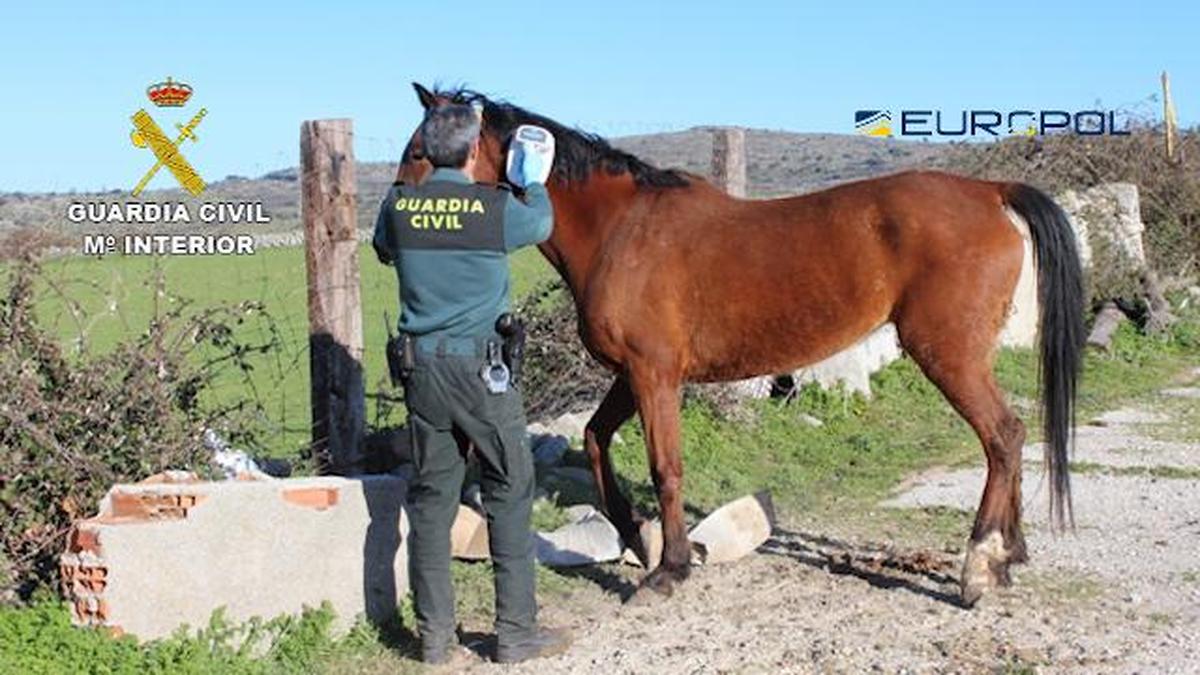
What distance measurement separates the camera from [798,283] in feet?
21.4

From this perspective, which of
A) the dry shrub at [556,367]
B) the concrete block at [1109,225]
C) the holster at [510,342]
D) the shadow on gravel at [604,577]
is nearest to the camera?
the holster at [510,342]

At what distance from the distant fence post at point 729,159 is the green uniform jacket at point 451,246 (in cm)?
543

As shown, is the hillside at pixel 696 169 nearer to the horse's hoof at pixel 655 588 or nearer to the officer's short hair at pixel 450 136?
the officer's short hair at pixel 450 136

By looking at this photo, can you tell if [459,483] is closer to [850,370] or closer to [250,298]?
[850,370]

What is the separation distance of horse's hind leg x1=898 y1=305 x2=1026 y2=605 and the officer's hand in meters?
1.79

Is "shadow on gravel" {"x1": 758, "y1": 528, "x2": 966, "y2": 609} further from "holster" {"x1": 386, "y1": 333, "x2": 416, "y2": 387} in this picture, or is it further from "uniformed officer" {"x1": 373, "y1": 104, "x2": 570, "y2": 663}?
"holster" {"x1": 386, "y1": 333, "x2": 416, "y2": 387}

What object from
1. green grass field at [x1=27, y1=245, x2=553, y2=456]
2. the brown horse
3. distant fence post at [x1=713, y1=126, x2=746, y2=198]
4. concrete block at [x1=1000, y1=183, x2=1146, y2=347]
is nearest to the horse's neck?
the brown horse

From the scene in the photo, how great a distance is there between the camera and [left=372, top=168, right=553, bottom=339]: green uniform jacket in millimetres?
5332

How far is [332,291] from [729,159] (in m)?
4.46

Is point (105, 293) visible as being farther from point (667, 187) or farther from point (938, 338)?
point (938, 338)

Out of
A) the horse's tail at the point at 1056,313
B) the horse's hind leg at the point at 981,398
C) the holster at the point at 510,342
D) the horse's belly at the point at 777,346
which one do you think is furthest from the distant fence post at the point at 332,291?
the horse's tail at the point at 1056,313

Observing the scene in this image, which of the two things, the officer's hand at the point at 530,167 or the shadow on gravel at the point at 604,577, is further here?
the shadow on gravel at the point at 604,577

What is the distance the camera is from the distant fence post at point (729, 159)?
35.0 ft

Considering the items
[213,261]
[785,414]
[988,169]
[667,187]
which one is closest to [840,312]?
[667,187]
